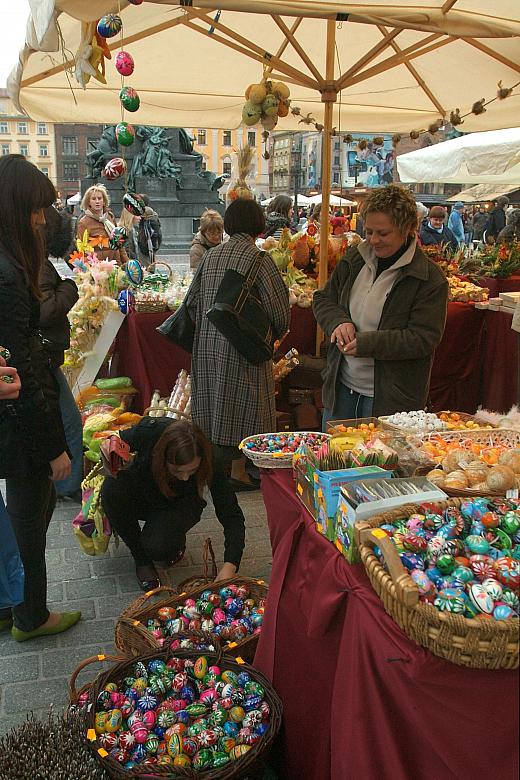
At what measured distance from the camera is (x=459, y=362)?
5.26 metres

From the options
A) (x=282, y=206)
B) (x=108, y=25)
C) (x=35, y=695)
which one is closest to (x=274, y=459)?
(x=35, y=695)

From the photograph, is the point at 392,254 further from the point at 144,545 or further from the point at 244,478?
the point at 244,478

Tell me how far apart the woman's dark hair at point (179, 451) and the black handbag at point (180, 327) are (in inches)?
38.3

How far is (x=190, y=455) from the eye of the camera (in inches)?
112

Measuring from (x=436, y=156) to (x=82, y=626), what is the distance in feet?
28.2

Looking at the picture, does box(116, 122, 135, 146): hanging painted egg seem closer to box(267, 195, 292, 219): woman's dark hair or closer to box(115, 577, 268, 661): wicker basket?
box(115, 577, 268, 661): wicker basket

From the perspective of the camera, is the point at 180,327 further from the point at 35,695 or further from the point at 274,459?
the point at 35,695

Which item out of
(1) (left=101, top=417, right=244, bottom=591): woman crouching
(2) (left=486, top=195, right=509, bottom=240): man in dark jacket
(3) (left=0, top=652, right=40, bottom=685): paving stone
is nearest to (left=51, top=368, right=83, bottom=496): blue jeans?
(1) (left=101, top=417, right=244, bottom=591): woman crouching

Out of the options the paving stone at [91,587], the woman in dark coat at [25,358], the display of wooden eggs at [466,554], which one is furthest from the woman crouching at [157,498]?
the display of wooden eggs at [466,554]

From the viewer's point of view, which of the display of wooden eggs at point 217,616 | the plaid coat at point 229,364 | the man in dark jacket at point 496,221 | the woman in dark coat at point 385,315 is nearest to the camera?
the display of wooden eggs at point 217,616

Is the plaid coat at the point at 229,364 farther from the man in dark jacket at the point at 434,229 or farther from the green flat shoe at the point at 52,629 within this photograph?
the man in dark jacket at the point at 434,229

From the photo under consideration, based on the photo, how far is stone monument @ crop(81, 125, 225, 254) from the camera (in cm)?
2202

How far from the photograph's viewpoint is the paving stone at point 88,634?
2730mm

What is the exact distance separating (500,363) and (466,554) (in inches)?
158
